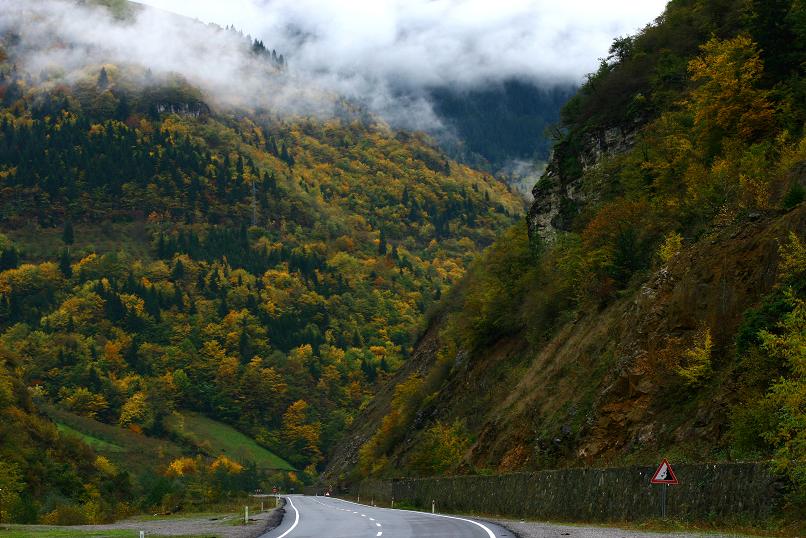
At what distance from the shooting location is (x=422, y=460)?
68812 millimetres

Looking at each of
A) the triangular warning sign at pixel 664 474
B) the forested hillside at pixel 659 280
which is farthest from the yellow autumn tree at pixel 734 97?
the triangular warning sign at pixel 664 474

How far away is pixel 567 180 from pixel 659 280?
31.2m

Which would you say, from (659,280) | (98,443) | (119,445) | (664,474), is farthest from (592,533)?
(119,445)

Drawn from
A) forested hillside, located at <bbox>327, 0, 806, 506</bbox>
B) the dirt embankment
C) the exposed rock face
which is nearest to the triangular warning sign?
forested hillside, located at <bbox>327, 0, 806, 506</bbox>

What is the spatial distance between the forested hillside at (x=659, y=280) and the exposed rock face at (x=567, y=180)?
0.16 meters

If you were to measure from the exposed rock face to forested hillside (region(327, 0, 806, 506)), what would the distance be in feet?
0.53

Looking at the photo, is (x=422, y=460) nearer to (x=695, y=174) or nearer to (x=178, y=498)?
(x=178, y=498)

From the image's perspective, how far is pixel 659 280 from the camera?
37.9 metres

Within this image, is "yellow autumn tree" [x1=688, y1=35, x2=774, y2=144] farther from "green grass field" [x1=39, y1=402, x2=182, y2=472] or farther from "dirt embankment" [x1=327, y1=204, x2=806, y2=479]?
"green grass field" [x1=39, y1=402, x2=182, y2=472]

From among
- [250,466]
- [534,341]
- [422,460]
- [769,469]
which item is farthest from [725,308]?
[250,466]

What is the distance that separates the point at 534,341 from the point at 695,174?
18957 mm

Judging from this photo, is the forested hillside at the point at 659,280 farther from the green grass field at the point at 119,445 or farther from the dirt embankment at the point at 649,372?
the green grass field at the point at 119,445

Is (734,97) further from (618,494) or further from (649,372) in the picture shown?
(618,494)

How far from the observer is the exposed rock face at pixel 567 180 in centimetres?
6356
